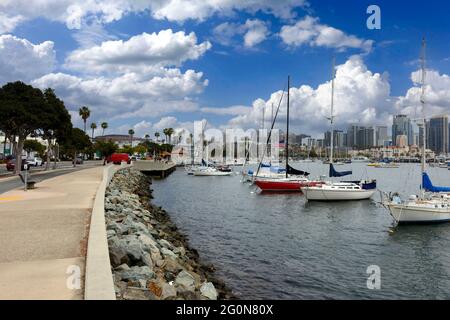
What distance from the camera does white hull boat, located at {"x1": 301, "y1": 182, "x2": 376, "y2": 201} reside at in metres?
41.3


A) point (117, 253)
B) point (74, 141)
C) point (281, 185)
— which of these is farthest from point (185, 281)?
point (74, 141)

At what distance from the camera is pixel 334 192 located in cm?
4141

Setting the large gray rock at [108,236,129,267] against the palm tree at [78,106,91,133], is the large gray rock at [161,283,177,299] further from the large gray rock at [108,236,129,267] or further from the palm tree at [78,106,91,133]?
the palm tree at [78,106,91,133]

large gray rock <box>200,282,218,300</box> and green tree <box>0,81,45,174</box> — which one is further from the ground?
green tree <box>0,81,45,174</box>

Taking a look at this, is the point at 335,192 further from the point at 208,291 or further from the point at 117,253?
the point at 117,253

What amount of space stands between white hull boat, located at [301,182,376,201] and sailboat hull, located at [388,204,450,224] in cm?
1301

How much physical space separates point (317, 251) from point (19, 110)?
Answer: 3235 centimetres

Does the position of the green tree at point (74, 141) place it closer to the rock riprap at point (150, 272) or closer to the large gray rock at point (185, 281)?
the rock riprap at point (150, 272)

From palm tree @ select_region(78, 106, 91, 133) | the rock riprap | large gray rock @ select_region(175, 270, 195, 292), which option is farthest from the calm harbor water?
palm tree @ select_region(78, 106, 91, 133)

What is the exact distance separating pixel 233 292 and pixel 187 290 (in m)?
4.22

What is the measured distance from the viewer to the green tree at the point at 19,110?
39719mm

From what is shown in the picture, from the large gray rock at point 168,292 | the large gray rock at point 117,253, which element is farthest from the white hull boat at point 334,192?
the large gray rock at point 168,292

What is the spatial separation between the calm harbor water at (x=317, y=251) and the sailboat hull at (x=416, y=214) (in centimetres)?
66
